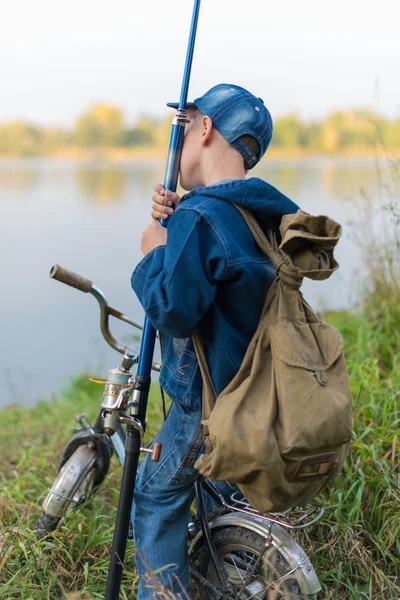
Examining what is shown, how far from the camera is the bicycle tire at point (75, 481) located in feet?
9.71

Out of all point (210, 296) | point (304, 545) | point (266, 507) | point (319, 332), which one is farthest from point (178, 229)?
point (304, 545)

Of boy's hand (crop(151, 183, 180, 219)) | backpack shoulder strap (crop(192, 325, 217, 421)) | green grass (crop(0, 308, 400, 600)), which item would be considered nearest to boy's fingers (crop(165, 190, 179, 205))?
boy's hand (crop(151, 183, 180, 219))

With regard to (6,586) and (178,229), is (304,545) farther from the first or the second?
(178,229)

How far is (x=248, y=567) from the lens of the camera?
246 cm

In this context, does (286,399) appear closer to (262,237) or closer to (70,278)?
(262,237)

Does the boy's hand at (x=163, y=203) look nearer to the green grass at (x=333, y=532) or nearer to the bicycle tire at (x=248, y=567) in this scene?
the bicycle tire at (x=248, y=567)

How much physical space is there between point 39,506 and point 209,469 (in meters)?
1.63

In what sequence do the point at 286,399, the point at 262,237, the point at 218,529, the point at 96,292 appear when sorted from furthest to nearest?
the point at 96,292, the point at 218,529, the point at 262,237, the point at 286,399

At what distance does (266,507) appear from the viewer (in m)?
2.10

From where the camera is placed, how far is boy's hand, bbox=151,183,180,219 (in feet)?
7.40

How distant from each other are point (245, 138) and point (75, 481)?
1563 millimetres

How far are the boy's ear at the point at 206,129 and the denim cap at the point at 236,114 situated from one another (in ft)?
0.04

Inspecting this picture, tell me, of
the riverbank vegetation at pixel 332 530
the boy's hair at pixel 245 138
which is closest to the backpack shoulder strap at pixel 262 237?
the boy's hair at pixel 245 138

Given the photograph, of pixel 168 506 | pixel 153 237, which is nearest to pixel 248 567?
pixel 168 506
